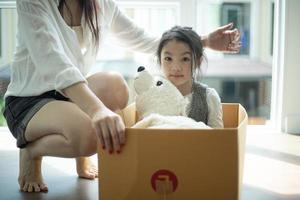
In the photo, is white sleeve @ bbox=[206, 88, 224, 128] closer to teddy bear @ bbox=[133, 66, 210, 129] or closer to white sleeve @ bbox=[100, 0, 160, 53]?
teddy bear @ bbox=[133, 66, 210, 129]

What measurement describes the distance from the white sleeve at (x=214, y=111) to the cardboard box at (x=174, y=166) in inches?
12.2

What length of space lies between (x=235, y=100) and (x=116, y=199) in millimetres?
1575

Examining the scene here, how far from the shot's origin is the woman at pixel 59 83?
103 centimetres

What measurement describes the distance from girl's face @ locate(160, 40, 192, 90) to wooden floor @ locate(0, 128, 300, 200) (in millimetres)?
336

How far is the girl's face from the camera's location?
1.24 m

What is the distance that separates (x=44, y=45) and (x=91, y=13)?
0.21m

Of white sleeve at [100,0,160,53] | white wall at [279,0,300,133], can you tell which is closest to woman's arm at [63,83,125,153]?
white sleeve at [100,0,160,53]

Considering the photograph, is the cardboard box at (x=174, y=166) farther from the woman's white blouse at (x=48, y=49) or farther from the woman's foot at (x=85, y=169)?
the woman's foot at (x=85, y=169)

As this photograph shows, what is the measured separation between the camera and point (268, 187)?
4.07 feet

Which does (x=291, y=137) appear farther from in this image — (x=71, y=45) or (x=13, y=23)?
(x=13, y=23)

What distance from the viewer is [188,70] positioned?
126 centimetres

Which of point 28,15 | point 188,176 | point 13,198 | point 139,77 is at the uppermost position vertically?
point 28,15

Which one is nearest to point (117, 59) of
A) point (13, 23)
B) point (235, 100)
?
point (13, 23)

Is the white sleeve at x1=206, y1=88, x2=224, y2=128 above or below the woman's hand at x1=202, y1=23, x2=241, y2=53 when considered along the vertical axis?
below
